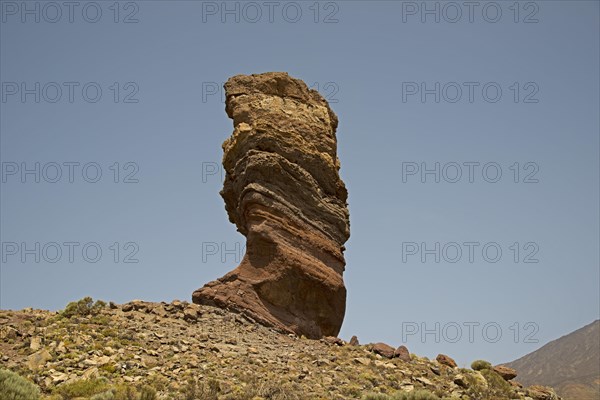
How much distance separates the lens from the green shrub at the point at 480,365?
26.2 meters

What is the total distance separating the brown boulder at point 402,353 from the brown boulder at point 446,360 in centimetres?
146

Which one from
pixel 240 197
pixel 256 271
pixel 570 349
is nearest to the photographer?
pixel 256 271

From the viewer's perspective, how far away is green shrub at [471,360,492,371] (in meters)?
26.2

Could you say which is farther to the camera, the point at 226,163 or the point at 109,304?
the point at 226,163

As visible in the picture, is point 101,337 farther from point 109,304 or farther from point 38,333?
point 109,304

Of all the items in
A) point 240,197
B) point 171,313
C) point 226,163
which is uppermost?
point 226,163

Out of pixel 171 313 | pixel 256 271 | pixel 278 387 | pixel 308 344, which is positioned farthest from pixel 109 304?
pixel 278 387

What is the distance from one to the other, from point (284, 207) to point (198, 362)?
9641 mm

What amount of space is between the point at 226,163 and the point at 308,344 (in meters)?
10.5

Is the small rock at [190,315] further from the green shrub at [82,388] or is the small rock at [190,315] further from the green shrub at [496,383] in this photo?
the green shrub at [496,383]

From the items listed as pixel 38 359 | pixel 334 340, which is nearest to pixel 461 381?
pixel 334 340

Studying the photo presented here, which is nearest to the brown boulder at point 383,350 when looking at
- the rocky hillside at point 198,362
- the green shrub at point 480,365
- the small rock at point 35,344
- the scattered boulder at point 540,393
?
the rocky hillside at point 198,362

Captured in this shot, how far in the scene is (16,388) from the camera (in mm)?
16125

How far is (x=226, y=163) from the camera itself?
101ft
